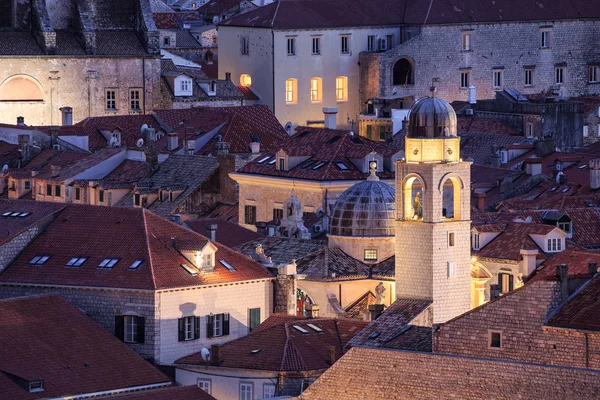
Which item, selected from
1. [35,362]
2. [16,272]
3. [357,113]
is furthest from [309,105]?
[35,362]

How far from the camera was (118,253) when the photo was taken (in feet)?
253

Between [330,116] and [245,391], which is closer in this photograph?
[245,391]

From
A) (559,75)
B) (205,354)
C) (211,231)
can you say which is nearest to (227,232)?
(211,231)

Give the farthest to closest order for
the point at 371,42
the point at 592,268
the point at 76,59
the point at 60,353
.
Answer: the point at 371,42 → the point at 76,59 → the point at 60,353 → the point at 592,268

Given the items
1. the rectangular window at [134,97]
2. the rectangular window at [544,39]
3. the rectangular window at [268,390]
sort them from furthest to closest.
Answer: the rectangular window at [544,39] → the rectangular window at [134,97] → the rectangular window at [268,390]

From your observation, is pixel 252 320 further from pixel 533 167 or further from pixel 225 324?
pixel 533 167

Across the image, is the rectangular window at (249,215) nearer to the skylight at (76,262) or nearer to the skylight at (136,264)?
the skylight at (76,262)

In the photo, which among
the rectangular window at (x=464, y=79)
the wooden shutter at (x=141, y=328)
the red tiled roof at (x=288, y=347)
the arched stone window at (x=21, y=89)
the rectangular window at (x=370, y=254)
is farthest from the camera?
the rectangular window at (x=464, y=79)

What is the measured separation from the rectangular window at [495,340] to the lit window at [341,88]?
233ft

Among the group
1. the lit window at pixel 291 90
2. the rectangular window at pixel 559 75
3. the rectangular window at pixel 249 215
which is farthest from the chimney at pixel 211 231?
the rectangular window at pixel 559 75

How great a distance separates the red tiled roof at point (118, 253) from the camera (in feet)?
249

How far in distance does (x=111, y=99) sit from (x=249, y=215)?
31.8 m

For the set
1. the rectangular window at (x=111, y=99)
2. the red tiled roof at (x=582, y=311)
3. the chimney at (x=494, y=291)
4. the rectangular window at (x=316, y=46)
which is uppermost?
the rectangular window at (x=316, y=46)

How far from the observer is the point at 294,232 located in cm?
8981
